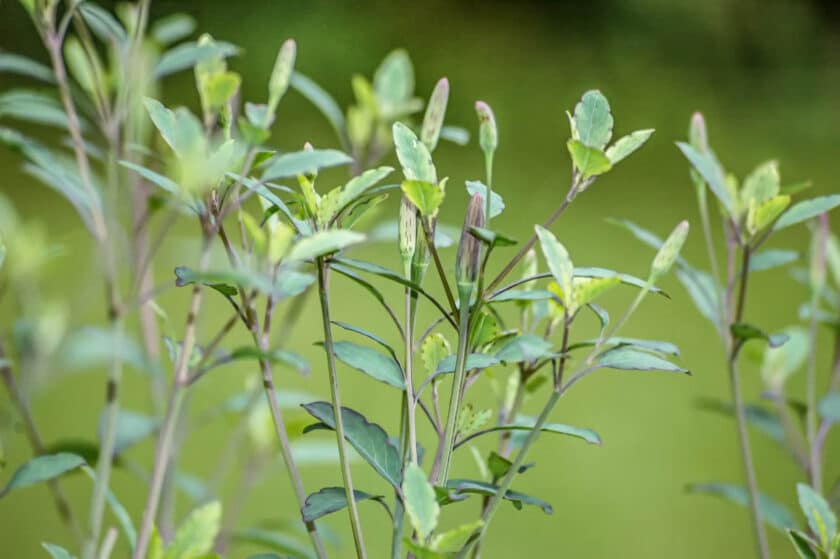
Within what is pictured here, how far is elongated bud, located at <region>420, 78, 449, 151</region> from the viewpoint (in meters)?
0.40

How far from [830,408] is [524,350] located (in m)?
0.42

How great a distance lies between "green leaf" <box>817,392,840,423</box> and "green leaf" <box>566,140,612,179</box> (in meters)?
0.38

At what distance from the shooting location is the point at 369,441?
1.34 feet

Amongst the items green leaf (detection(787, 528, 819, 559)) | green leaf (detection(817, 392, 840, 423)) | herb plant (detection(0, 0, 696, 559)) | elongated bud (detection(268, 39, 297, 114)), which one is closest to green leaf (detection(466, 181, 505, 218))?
herb plant (detection(0, 0, 696, 559))

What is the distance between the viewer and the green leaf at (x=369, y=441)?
403 mm

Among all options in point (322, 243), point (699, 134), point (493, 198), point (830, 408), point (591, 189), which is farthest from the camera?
point (591, 189)

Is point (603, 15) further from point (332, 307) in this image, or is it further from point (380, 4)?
point (332, 307)

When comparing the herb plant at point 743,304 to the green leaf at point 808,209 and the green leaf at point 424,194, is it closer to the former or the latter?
the green leaf at point 808,209

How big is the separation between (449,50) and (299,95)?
27cm

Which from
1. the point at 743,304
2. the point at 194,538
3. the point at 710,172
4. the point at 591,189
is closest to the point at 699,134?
the point at 710,172

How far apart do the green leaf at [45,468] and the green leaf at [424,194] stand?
224 mm

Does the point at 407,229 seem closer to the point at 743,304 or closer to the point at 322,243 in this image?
the point at 322,243

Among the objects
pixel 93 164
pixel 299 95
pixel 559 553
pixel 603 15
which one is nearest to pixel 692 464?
pixel 559 553

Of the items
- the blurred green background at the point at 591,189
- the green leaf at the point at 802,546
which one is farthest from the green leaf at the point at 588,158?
the blurred green background at the point at 591,189
